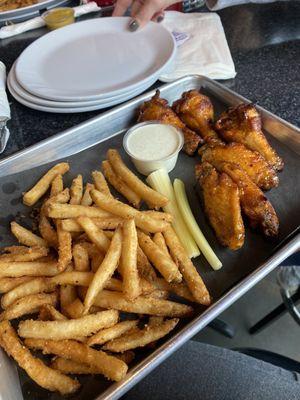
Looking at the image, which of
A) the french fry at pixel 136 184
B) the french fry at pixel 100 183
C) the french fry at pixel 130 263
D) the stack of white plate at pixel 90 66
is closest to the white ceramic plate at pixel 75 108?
the stack of white plate at pixel 90 66

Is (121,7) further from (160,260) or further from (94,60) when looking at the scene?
(160,260)

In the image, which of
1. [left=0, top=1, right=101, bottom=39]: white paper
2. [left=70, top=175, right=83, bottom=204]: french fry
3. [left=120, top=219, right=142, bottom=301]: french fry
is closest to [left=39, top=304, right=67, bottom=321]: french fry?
[left=120, top=219, right=142, bottom=301]: french fry

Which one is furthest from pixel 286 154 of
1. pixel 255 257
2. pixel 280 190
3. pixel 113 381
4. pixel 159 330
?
pixel 113 381

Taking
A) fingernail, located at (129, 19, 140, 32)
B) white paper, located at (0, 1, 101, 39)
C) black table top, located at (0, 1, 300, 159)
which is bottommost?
black table top, located at (0, 1, 300, 159)

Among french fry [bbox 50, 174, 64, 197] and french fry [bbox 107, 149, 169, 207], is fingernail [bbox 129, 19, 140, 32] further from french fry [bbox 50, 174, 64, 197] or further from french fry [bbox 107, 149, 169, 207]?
french fry [bbox 50, 174, 64, 197]

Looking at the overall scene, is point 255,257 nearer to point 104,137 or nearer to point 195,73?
point 104,137

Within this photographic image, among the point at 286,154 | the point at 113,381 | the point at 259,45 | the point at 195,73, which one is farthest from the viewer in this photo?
the point at 259,45
